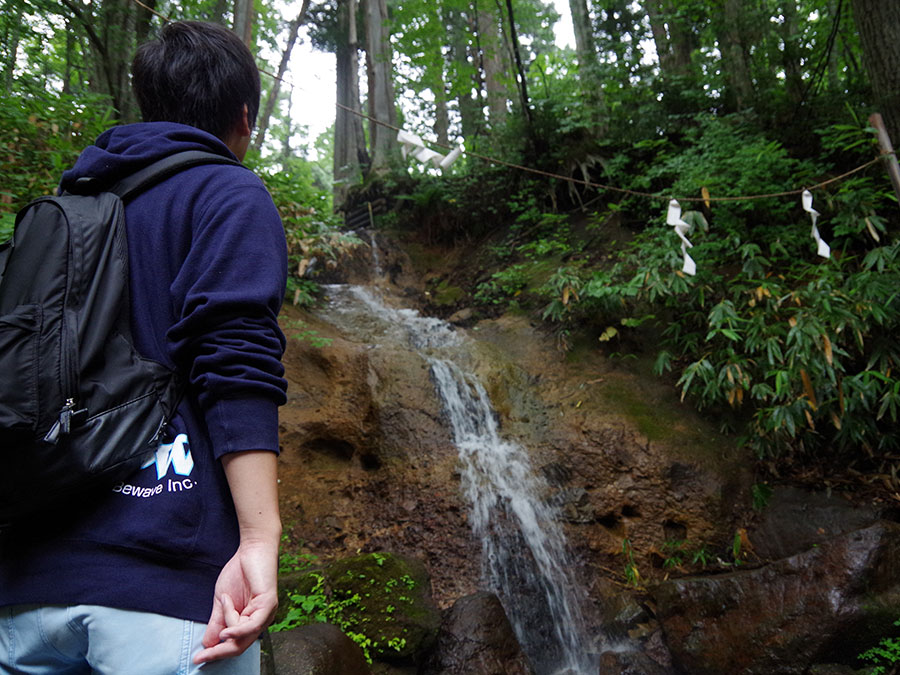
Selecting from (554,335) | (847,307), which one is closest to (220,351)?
(847,307)

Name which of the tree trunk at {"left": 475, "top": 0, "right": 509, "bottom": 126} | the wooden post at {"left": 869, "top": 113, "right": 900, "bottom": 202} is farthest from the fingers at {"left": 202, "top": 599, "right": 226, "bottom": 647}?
the tree trunk at {"left": 475, "top": 0, "right": 509, "bottom": 126}

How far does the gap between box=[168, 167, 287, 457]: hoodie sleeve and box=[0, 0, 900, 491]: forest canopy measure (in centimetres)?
282

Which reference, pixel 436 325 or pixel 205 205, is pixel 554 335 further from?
pixel 205 205

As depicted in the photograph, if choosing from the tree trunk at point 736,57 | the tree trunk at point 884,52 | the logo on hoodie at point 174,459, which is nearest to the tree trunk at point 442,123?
the tree trunk at point 736,57

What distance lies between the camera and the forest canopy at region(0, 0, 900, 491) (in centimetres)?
445

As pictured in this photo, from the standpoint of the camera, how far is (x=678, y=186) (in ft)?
21.4

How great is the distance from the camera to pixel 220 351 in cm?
99

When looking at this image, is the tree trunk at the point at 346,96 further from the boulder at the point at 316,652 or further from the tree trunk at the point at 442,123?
the boulder at the point at 316,652

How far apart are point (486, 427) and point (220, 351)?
16.9 ft

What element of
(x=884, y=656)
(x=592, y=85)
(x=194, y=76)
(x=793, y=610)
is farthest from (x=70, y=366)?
(x=592, y=85)

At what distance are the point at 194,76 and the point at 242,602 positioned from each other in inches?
45.3

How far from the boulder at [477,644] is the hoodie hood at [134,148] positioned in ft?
12.0

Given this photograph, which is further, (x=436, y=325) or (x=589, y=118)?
(x=589, y=118)

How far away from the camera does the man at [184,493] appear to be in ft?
2.98
